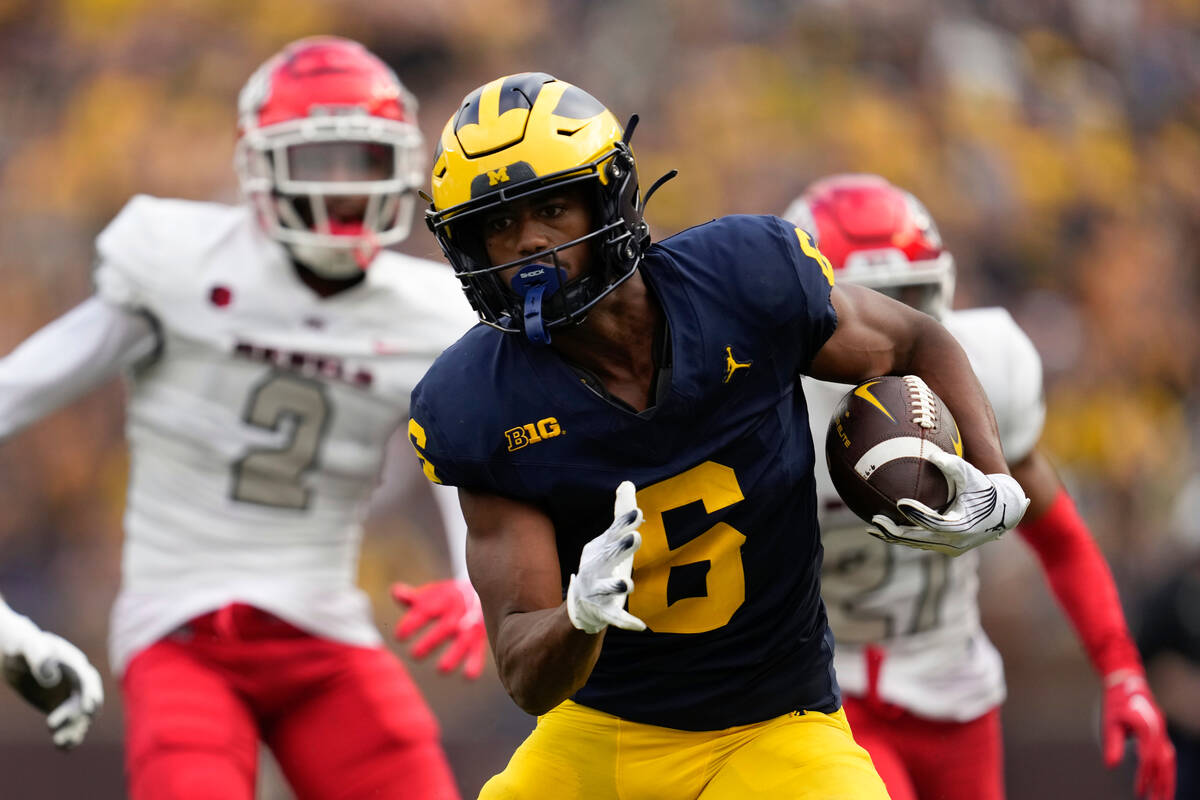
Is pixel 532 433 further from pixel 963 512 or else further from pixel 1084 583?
pixel 1084 583

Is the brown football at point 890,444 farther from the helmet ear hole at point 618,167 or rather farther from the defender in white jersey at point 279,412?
the defender in white jersey at point 279,412

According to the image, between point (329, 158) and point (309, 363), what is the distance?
1.68ft

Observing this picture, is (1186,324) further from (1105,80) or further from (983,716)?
(983,716)

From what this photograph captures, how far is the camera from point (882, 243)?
3.81 meters

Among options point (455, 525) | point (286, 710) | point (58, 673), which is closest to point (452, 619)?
point (455, 525)

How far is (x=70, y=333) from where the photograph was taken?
12.5 ft

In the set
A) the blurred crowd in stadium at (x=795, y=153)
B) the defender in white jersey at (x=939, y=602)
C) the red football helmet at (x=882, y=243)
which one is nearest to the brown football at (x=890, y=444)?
the defender in white jersey at (x=939, y=602)

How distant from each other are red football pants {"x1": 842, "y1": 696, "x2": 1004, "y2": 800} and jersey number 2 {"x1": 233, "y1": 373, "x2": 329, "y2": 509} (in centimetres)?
138

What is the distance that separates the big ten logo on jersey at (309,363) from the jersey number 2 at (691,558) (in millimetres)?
1501

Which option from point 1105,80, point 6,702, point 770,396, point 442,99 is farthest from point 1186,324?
point 770,396

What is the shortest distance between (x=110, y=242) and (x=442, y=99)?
4.69 m

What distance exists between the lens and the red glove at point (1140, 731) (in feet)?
12.1

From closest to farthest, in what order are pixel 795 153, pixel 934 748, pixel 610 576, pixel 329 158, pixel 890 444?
pixel 610 576 < pixel 890 444 < pixel 934 748 < pixel 329 158 < pixel 795 153

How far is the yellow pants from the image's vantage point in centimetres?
257
